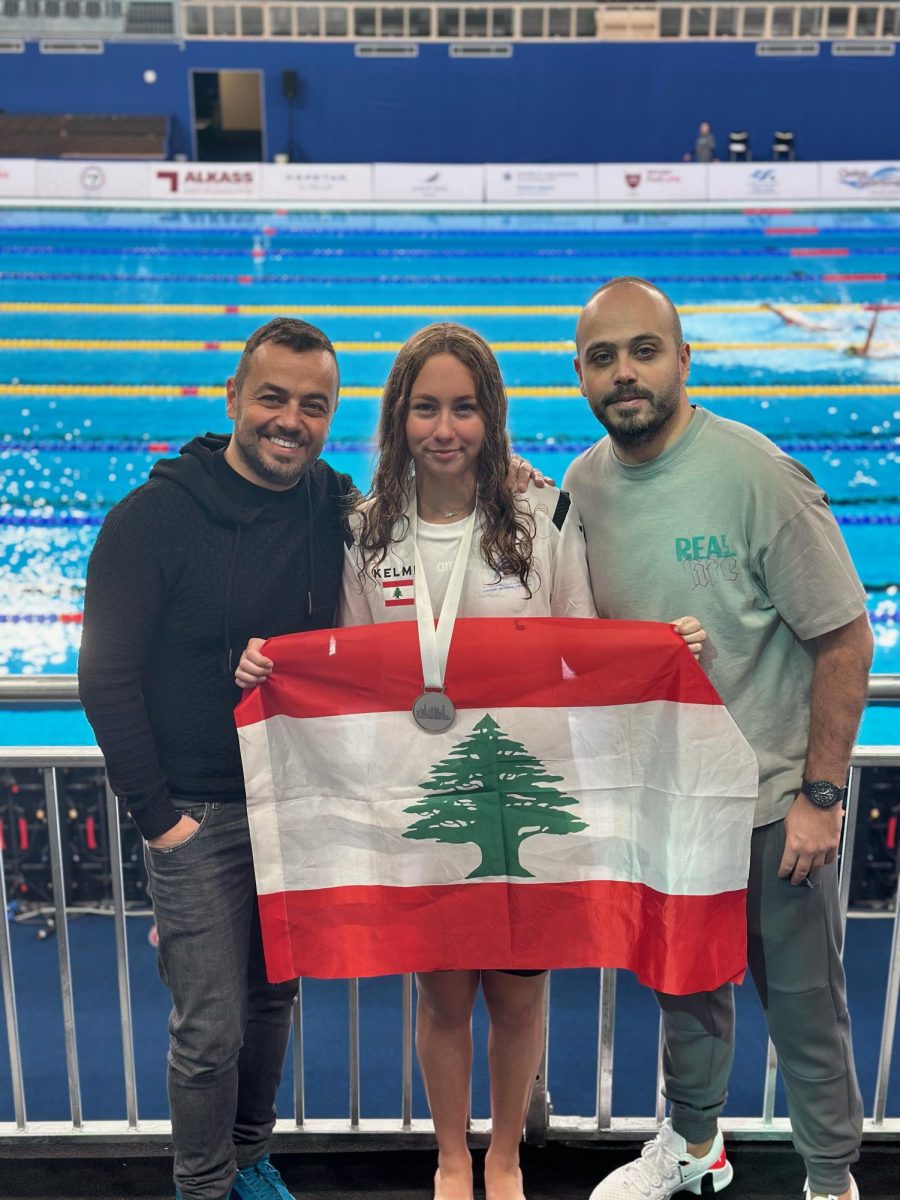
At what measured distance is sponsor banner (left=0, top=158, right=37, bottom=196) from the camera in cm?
1437

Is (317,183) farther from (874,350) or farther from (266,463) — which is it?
(266,463)

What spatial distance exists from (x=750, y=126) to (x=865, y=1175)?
17.4m

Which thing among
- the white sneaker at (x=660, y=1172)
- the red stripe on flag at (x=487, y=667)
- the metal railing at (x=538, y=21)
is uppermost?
the metal railing at (x=538, y=21)

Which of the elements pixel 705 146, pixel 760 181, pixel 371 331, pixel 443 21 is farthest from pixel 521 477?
pixel 443 21

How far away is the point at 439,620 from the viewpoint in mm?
2000

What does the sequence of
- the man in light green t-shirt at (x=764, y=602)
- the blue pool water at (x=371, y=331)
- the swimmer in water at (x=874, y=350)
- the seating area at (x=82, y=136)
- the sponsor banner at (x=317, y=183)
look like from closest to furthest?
the man in light green t-shirt at (x=764, y=602) → the blue pool water at (x=371, y=331) → the swimmer in water at (x=874, y=350) → the sponsor banner at (x=317, y=183) → the seating area at (x=82, y=136)

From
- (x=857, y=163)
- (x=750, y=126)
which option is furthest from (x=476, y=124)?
(x=857, y=163)

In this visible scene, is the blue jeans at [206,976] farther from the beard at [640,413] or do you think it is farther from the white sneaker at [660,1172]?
the beard at [640,413]

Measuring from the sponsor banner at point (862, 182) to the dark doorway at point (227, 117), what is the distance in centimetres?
874

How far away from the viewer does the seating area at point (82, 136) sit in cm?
1634

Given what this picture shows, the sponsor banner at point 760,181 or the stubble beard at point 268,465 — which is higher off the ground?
the sponsor banner at point 760,181

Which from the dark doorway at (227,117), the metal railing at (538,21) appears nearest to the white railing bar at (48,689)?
the dark doorway at (227,117)

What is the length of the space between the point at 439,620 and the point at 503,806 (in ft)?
1.25

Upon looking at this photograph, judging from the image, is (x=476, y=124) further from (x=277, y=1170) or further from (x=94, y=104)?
(x=277, y=1170)
